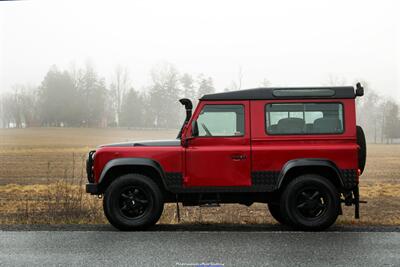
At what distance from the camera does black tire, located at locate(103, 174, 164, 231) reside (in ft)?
27.1

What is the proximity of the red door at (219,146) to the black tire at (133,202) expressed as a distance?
610 mm

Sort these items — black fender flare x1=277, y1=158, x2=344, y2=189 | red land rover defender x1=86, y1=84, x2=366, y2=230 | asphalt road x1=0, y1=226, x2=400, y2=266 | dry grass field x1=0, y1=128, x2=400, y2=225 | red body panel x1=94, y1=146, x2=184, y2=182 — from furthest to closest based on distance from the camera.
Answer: dry grass field x1=0, y1=128, x2=400, y2=225 → red body panel x1=94, y1=146, x2=184, y2=182 → red land rover defender x1=86, y1=84, x2=366, y2=230 → black fender flare x1=277, y1=158, x2=344, y2=189 → asphalt road x1=0, y1=226, x2=400, y2=266

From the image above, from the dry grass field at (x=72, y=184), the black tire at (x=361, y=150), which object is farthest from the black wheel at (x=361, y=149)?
the dry grass field at (x=72, y=184)

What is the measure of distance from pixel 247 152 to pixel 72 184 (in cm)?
484

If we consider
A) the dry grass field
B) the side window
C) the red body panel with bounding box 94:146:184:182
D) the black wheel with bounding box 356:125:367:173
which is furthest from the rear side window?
the dry grass field

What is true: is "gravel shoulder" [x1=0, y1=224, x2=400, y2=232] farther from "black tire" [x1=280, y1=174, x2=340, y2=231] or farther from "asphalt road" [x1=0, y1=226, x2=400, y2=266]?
"black tire" [x1=280, y1=174, x2=340, y2=231]

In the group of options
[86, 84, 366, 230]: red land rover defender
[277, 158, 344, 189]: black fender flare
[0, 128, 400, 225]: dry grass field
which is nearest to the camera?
[277, 158, 344, 189]: black fender flare

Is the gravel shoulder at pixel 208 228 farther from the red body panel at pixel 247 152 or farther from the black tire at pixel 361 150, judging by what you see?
the black tire at pixel 361 150

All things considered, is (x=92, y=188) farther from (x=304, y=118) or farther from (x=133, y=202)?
(x=304, y=118)

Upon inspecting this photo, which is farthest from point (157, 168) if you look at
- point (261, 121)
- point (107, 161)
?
point (261, 121)

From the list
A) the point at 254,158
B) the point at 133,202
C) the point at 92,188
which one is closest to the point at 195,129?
the point at 254,158

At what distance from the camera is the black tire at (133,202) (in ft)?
27.1

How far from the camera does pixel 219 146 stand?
27.3 feet

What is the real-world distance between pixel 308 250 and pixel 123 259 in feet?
7.85
